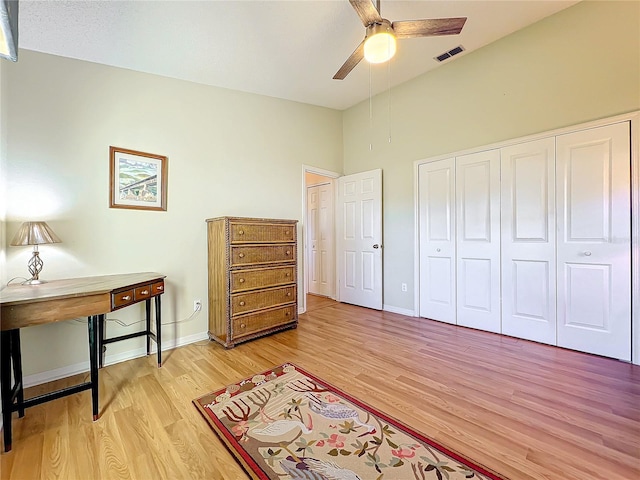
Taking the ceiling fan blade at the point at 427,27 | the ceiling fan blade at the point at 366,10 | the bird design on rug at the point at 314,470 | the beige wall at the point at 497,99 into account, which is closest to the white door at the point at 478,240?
the beige wall at the point at 497,99

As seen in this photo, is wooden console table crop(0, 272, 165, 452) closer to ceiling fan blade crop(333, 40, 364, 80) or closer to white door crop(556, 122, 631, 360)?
ceiling fan blade crop(333, 40, 364, 80)

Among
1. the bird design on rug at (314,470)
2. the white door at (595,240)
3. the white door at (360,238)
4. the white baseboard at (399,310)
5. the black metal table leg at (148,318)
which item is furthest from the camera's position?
the white door at (360,238)

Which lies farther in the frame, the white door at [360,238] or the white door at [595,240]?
the white door at [360,238]

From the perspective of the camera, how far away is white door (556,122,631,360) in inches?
93.2

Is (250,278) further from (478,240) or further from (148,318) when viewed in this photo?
(478,240)

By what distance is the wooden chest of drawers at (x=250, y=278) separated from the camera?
281 cm

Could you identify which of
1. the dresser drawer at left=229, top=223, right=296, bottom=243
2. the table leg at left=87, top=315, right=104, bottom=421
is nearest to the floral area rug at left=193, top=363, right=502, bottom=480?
the table leg at left=87, top=315, right=104, bottom=421

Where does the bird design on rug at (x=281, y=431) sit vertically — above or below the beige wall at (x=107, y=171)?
below

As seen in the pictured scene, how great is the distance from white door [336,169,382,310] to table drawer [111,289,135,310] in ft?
10.2

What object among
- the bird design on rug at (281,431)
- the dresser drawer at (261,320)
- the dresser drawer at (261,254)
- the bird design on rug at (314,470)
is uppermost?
the dresser drawer at (261,254)

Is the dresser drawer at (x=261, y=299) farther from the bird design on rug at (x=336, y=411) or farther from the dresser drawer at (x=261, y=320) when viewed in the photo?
the bird design on rug at (x=336, y=411)

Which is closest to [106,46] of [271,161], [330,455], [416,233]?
[271,161]

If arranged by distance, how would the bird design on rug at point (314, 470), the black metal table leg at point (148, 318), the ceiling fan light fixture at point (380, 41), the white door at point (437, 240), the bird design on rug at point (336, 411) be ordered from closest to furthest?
the bird design on rug at point (314, 470) → the bird design on rug at point (336, 411) → the ceiling fan light fixture at point (380, 41) → the black metal table leg at point (148, 318) → the white door at point (437, 240)

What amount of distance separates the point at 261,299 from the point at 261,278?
0.76 feet
